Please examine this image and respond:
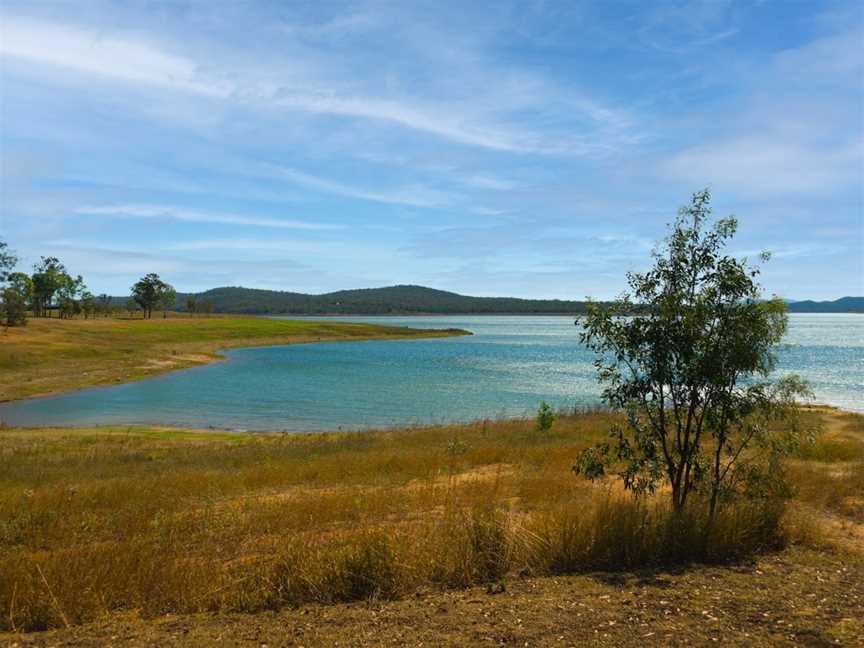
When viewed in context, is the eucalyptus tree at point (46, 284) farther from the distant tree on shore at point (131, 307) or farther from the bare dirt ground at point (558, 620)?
the bare dirt ground at point (558, 620)

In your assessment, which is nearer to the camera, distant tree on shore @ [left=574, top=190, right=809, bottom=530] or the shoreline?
distant tree on shore @ [left=574, top=190, right=809, bottom=530]

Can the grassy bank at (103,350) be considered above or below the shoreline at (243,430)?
above

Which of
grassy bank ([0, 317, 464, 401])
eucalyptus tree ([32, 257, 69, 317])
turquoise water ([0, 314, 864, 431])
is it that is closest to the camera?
turquoise water ([0, 314, 864, 431])

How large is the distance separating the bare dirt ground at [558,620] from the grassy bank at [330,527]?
35 centimetres

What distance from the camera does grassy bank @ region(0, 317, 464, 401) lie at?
171ft

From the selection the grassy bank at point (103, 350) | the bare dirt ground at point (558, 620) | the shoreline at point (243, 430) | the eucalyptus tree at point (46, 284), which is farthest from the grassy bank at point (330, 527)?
the eucalyptus tree at point (46, 284)

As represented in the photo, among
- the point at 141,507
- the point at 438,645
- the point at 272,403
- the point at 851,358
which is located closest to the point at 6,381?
the point at 272,403

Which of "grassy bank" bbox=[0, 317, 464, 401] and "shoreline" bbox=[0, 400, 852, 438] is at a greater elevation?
"grassy bank" bbox=[0, 317, 464, 401]

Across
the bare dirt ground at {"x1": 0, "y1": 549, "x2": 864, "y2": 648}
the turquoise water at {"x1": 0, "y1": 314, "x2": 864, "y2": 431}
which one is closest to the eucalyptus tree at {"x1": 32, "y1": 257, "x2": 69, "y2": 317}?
the turquoise water at {"x1": 0, "y1": 314, "x2": 864, "y2": 431}

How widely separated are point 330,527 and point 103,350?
71.0 metres

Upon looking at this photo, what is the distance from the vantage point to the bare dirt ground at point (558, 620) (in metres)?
5.75

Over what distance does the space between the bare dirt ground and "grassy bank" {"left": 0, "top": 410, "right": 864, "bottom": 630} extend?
1.15ft

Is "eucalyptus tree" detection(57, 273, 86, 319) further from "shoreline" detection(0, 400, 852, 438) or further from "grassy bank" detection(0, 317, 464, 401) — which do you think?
"shoreline" detection(0, 400, 852, 438)

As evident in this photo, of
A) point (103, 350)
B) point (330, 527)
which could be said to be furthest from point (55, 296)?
point (330, 527)
